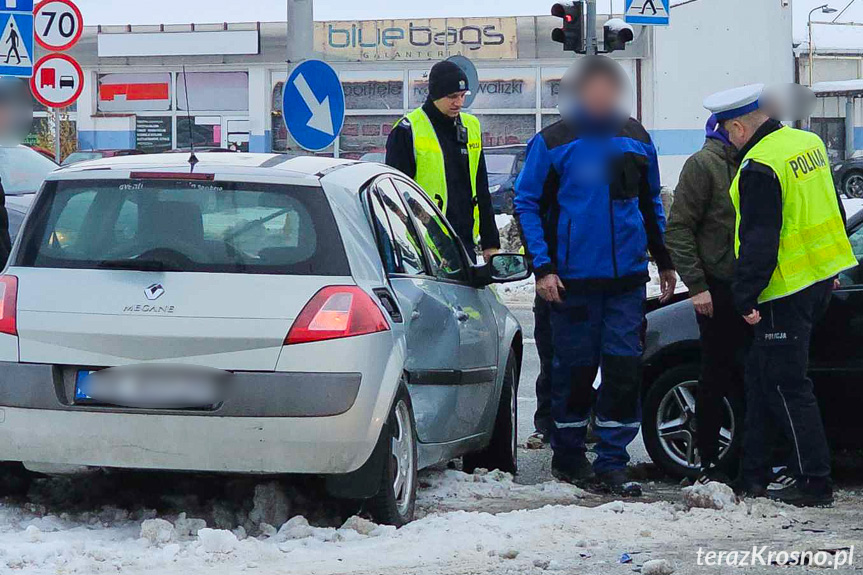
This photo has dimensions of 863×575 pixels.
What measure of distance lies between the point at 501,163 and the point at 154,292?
23722 millimetres

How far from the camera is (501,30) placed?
35375mm

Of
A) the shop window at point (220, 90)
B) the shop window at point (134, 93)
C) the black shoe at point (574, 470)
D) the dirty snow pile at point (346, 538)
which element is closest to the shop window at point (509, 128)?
the shop window at point (220, 90)

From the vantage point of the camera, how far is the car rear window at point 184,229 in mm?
5438

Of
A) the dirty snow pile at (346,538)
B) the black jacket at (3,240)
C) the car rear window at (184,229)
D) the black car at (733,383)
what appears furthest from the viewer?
the black jacket at (3,240)

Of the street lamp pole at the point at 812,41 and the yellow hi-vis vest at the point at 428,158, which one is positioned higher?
the street lamp pole at the point at 812,41

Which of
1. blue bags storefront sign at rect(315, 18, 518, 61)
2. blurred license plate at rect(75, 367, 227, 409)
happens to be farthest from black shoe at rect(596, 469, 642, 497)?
blue bags storefront sign at rect(315, 18, 518, 61)

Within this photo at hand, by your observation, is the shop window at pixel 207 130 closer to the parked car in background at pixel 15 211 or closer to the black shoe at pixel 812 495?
the parked car in background at pixel 15 211

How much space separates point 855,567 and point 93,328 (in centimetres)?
275

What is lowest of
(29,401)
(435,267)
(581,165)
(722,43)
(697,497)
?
(697,497)

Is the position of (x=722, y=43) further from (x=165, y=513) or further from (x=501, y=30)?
(x=165, y=513)

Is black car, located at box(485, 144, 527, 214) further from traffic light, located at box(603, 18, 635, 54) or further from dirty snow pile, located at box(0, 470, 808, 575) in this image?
dirty snow pile, located at box(0, 470, 808, 575)

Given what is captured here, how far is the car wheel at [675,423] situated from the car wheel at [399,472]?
1.84 m

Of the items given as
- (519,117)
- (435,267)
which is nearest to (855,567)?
(435,267)

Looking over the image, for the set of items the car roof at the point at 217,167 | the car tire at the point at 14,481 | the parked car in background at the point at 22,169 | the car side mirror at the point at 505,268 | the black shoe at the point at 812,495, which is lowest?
the black shoe at the point at 812,495
